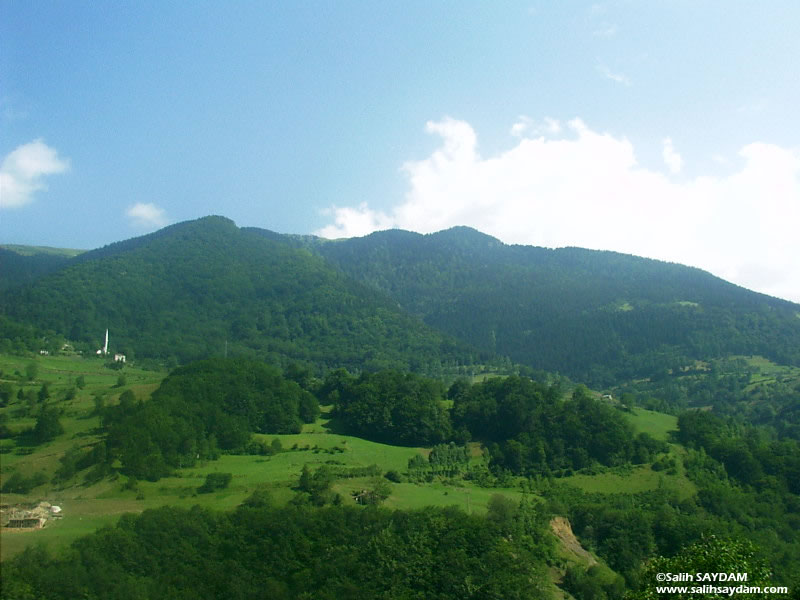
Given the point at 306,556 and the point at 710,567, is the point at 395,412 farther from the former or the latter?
the point at 710,567

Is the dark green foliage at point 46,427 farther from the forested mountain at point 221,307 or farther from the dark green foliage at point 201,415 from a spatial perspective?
the forested mountain at point 221,307

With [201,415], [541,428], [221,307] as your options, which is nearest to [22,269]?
[221,307]

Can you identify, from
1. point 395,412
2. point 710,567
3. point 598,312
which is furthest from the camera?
point 598,312

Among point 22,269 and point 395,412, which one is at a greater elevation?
point 22,269

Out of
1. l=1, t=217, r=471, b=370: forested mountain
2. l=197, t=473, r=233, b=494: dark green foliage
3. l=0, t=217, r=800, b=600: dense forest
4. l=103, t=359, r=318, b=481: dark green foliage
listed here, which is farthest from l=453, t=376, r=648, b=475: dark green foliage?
l=1, t=217, r=471, b=370: forested mountain

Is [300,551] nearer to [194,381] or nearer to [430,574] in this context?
[430,574]

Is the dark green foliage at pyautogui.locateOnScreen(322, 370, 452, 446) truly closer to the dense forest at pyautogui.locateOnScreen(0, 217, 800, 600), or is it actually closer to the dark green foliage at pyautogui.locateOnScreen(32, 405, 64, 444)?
the dense forest at pyautogui.locateOnScreen(0, 217, 800, 600)

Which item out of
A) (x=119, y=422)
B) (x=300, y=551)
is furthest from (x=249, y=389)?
(x=300, y=551)
